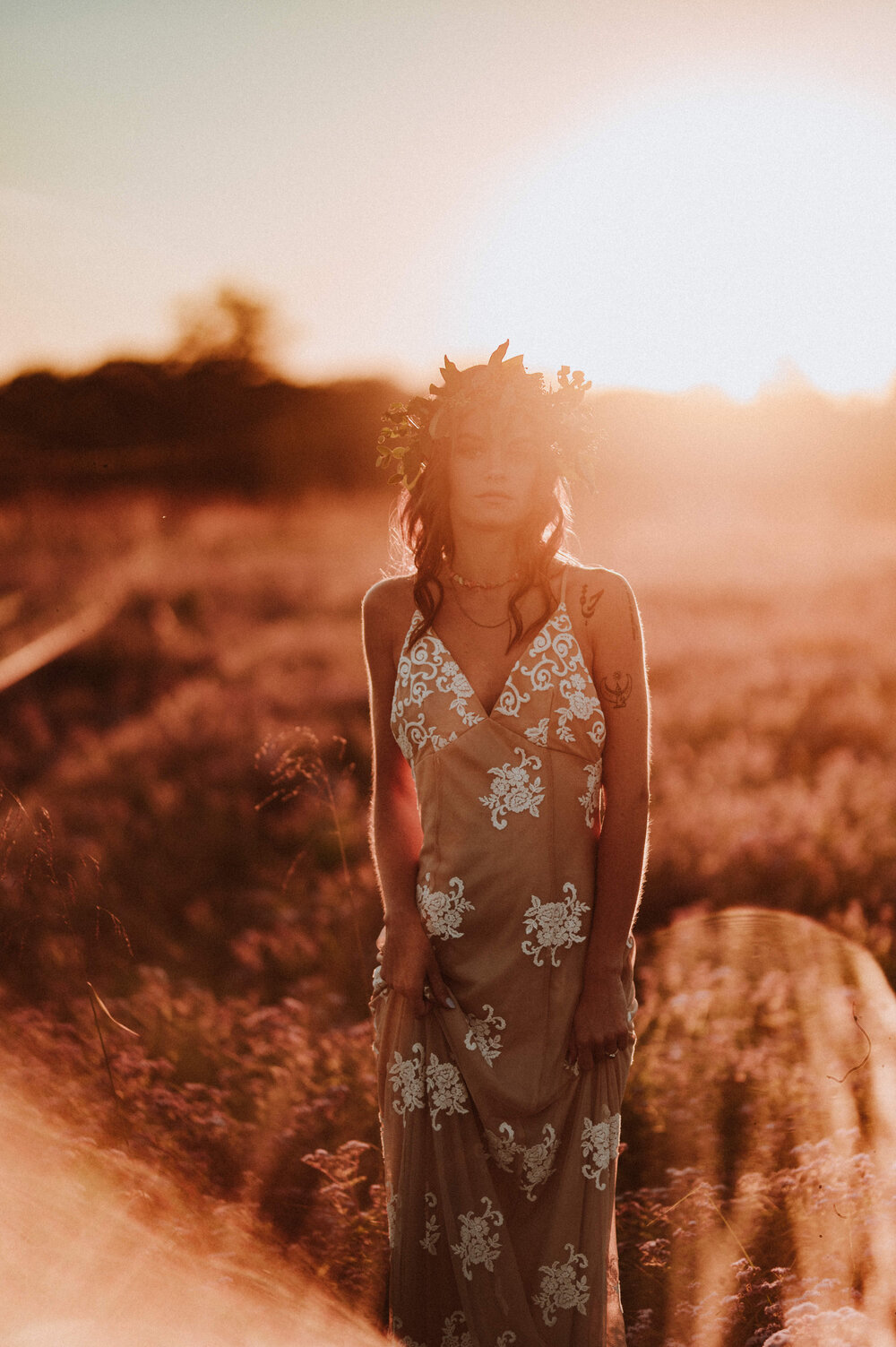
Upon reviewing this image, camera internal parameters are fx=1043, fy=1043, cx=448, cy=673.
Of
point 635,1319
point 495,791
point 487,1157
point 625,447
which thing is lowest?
point 635,1319

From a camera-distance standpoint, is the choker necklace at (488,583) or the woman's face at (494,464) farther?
the choker necklace at (488,583)

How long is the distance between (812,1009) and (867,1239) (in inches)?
49.2

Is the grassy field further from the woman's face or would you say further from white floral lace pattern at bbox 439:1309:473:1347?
the woman's face

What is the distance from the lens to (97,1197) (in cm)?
276

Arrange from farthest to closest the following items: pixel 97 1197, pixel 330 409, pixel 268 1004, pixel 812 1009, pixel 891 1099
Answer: pixel 330 409
pixel 268 1004
pixel 812 1009
pixel 891 1099
pixel 97 1197

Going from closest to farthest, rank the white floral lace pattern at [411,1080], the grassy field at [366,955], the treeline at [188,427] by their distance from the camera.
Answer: the white floral lace pattern at [411,1080] → the grassy field at [366,955] → the treeline at [188,427]

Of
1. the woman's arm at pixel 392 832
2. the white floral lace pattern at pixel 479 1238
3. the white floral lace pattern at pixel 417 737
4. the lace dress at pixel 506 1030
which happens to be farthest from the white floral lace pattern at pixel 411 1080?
the white floral lace pattern at pixel 417 737

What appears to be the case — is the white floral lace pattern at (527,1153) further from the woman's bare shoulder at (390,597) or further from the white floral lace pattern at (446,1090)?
the woman's bare shoulder at (390,597)

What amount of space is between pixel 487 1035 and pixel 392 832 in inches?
21.6

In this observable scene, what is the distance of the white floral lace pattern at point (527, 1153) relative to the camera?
2.47m

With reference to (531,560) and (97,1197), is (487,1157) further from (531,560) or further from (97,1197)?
(531,560)

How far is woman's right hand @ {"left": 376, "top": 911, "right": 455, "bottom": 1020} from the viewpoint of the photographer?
246 centimetres

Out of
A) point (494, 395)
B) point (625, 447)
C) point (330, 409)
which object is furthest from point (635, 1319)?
point (330, 409)

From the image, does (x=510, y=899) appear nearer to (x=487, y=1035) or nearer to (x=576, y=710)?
(x=487, y=1035)
